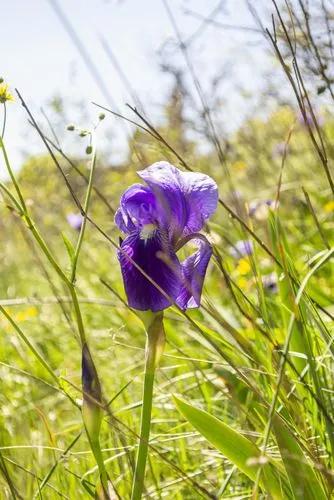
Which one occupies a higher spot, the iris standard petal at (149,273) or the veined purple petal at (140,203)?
the veined purple petal at (140,203)

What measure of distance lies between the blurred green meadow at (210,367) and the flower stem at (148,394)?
A: 0.05m

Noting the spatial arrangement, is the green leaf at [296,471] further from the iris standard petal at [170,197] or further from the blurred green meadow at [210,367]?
the iris standard petal at [170,197]

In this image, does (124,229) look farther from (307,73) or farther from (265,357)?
(307,73)

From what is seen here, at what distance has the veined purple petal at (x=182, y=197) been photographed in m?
1.11

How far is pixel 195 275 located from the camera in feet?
3.61

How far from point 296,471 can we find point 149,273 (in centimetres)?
38

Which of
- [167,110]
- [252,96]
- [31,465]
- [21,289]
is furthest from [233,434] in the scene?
[21,289]

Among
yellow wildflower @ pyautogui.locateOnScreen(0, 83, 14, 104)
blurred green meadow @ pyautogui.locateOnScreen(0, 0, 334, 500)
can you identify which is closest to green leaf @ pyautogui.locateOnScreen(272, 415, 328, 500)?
blurred green meadow @ pyautogui.locateOnScreen(0, 0, 334, 500)

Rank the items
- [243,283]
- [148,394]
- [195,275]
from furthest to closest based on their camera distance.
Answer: [243,283], [195,275], [148,394]

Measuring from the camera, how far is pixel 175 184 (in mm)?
1124

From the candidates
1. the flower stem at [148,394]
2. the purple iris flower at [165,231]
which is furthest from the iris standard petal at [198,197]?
the flower stem at [148,394]

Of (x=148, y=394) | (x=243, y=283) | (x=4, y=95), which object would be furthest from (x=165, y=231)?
(x=243, y=283)

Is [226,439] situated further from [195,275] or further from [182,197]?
[182,197]

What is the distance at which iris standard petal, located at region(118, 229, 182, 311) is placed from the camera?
103cm
